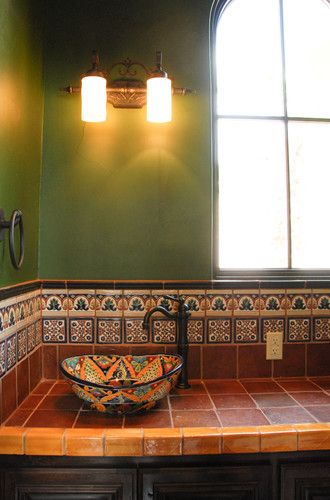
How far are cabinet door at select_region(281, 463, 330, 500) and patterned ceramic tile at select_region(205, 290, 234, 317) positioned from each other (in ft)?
2.10

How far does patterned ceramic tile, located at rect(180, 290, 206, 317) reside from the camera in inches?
68.6

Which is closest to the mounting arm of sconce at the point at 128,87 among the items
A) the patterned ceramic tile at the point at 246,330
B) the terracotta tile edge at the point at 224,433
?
the patterned ceramic tile at the point at 246,330

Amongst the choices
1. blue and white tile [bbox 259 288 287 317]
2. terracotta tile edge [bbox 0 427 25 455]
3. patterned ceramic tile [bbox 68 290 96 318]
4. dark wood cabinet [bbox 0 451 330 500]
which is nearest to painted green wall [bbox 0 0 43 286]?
patterned ceramic tile [bbox 68 290 96 318]

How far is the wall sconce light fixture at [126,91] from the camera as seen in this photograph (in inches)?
63.6

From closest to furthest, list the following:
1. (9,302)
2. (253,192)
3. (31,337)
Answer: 1. (9,302)
2. (31,337)
3. (253,192)

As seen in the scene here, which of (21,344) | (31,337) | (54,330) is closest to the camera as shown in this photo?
(21,344)

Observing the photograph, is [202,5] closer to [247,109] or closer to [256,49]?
[256,49]

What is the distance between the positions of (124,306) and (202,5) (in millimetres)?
1355

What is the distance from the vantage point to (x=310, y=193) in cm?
190

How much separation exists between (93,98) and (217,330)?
106 cm

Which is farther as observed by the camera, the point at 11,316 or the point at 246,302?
the point at 246,302

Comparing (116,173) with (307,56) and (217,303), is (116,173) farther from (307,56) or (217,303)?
(307,56)

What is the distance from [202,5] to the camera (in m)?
1.82

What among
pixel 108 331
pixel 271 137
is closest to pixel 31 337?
pixel 108 331
